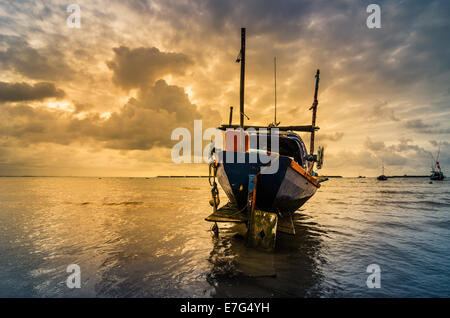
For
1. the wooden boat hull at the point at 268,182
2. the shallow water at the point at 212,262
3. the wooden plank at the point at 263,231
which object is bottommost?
the shallow water at the point at 212,262

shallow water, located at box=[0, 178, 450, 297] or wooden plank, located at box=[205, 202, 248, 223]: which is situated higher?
wooden plank, located at box=[205, 202, 248, 223]

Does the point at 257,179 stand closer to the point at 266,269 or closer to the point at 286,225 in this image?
the point at 286,225

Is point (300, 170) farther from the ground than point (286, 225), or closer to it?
farther from the ground

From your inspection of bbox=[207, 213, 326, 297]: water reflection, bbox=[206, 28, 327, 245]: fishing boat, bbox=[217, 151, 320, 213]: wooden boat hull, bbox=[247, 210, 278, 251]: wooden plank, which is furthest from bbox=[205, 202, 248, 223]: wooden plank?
bbox=[207, 213, 326, 297]: water reflection

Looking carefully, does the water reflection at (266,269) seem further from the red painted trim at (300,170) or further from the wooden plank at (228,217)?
the red painted trim at (300,170)

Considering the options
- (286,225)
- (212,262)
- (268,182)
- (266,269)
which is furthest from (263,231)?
(286,225)

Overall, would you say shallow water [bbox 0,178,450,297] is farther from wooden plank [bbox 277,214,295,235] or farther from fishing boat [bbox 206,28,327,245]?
fishing boat [bbox 206,28,327,245]

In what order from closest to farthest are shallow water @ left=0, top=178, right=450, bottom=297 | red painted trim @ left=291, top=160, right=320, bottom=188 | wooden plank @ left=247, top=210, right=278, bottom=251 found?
shallow water @ left=0, top=178, right=450, bottom=297, wooden plank @ left=247, top=210, right=278, bottom=251, red painted trim @ left=291, top=160, right=320, bottom=188

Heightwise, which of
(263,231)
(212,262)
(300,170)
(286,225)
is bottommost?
(212,262)

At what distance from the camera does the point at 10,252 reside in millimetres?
6320

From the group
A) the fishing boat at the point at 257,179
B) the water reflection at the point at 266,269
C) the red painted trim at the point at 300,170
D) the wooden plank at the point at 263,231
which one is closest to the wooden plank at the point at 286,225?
the fishing boat at the point at 257,179

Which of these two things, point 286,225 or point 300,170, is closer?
point 300,170
